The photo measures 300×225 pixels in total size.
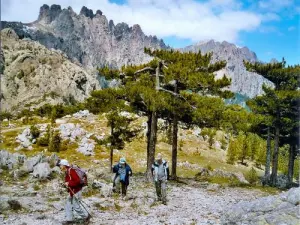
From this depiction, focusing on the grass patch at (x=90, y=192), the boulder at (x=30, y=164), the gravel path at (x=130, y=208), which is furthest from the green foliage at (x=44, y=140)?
the grass patch at (x=90, y=192)

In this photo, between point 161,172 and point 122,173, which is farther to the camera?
A: point 122,173

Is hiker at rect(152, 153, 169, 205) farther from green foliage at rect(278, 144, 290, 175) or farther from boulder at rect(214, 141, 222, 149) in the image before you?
boulder at rect(214, 141, 222, 149)

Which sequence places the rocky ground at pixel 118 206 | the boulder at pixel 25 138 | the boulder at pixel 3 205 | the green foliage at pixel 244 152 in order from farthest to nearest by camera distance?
1. the green foliage at pixel 244 152
2. the boulder at pixel 25 138
3. the boulder at pixel 3 205
4. the rocky ground at pixel 118 206

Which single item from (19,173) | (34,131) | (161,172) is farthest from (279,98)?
(34,131)

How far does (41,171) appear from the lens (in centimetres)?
2675

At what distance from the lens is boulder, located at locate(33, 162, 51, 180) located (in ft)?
87.1

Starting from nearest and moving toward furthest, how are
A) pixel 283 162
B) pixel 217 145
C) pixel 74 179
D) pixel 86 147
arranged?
pixel 74 179 < pixel 86 147 < pixel 217 145 < pixel 283 162

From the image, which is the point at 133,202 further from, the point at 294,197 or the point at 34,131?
the point at 34,131

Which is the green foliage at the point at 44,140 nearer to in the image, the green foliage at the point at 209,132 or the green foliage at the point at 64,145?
the green foliage at the point at 64,145

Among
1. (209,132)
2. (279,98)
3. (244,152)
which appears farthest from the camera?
(244,152)

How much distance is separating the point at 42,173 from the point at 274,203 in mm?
16315

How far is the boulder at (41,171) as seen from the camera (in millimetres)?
26547

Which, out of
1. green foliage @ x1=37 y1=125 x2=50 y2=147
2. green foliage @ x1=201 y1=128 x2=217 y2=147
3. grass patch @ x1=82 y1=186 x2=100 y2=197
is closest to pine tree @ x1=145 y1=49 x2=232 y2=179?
green foliage @ x1=201 y1=128 x2=217 y2=147

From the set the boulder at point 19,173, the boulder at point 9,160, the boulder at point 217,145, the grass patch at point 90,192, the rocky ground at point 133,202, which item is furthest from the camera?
the boulder at point 217,145
